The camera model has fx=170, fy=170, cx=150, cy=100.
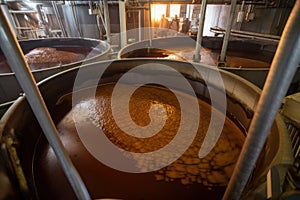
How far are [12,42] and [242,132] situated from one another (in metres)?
1.72

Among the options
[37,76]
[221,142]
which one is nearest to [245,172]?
[221,142]

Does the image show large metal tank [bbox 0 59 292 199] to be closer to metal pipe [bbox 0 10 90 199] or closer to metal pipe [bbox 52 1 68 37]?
metal pipe [bbox 0 10 90 199]

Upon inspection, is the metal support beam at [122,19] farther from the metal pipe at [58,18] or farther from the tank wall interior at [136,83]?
the metal pipe at [58,18]

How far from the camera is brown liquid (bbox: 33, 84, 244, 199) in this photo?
1098 millimetres

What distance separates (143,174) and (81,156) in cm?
51

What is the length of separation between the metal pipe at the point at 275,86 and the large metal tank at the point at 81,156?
40 centimetres

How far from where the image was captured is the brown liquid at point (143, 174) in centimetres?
110

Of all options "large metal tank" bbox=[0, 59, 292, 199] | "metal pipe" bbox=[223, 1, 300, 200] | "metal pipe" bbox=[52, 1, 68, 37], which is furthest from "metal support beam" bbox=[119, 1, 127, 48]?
"metal pipe" bbox=[223, 1, 300, 200]

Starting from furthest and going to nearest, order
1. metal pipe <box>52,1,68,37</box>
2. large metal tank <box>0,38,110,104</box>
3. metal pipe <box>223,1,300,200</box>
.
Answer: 1. metal pipe <box>52,1,68,37</box>
2. large metal tank <box>0,38,110,104</box>
3. metal pipe <box>223,1,300,200</box>

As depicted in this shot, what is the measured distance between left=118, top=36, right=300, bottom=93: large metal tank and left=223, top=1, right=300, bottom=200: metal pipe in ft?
6.33

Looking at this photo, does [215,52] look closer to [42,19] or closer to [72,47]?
[72,47]

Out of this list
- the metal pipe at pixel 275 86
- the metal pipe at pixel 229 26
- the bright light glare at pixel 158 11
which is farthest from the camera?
the bright light glare at pixel 158 11

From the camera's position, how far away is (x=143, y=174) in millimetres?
1189

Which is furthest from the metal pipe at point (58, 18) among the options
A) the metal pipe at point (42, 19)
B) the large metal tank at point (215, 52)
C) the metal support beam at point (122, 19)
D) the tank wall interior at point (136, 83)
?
the large metal tank at point (215, 52)
